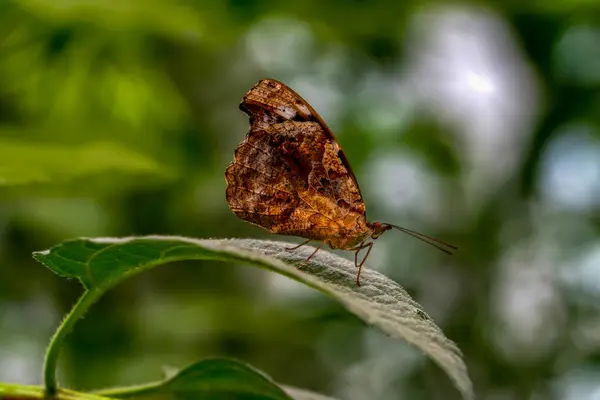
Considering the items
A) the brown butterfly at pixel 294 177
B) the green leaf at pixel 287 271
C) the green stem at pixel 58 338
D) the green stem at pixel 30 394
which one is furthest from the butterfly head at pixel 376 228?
the green stem at pixel 30 394

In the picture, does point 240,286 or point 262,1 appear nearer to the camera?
point 262,1

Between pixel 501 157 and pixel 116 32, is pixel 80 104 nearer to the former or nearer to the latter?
pixel 116 32

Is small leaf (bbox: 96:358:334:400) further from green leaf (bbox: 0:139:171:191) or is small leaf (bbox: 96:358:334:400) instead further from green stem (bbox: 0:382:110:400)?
green leaf (bbox: 0:139:171:191)

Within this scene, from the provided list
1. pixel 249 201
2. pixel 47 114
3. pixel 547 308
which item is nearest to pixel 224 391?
pixel 249 201

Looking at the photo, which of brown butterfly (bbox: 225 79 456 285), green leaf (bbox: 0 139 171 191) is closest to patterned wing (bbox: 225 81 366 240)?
brown butterfly (bbox: 225 79 456 285)

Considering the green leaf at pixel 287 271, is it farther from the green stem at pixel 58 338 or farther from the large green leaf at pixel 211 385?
the large green leaf at pixel 211 385

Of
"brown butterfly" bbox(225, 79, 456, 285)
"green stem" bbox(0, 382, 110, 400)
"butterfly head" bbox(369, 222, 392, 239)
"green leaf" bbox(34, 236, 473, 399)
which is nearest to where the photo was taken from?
"green leaf" bbox(34, 236, 473, 399)
